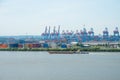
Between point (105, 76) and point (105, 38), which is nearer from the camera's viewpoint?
point (105, 76)

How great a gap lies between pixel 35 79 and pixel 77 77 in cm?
87

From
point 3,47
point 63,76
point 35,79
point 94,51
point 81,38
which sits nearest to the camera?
point 35,79

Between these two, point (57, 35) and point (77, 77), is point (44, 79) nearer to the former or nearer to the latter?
point (77, 77)

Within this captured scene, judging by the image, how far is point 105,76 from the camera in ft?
21.2

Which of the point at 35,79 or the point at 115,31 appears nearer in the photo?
the point at 35,79

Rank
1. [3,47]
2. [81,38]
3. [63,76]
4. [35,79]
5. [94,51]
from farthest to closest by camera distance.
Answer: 1. [81,38]
2. [3,47]
3. [94,51]
4. [63,76]
5. [35,79]

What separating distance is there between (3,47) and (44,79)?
15.3 meters

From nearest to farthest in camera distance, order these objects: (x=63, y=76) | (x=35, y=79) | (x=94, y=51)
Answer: (x=35, y=79), (x=63, y=76), (x=94, y=51)

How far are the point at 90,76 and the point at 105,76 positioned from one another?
1.03 ft

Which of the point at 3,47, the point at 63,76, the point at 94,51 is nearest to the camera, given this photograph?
the point at 63,76

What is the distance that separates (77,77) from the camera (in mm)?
6305

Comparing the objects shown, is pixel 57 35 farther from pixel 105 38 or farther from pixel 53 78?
pixel 53 78

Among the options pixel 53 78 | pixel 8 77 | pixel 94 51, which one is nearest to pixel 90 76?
pixel 53 78

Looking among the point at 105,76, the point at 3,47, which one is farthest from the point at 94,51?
the point at 105,76
